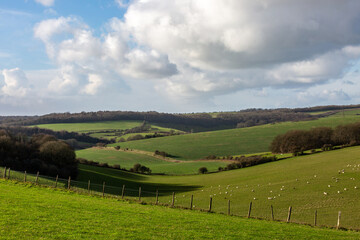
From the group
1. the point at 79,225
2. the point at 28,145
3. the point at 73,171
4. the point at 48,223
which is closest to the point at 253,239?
the point at 79,225

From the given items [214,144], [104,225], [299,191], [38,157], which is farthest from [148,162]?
[104,225]

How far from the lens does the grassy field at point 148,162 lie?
8800cm

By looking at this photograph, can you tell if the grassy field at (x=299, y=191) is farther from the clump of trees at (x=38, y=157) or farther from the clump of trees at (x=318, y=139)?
the clump of trees at (x=318, y=139)

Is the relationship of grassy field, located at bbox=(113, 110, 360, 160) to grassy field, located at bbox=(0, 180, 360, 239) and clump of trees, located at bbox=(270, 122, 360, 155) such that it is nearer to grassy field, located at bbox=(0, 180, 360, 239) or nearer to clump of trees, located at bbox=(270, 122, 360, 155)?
clump of trees, located at bbox=(270, 122, 360, 155)

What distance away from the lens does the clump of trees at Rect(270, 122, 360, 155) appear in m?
76.9

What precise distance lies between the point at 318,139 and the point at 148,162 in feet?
179

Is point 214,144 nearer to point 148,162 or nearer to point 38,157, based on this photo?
point 148,162

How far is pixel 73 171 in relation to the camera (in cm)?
6588

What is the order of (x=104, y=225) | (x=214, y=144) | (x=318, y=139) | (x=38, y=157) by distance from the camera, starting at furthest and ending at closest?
(x=214, y=144)
(x=318, y=139)
(x=38, y=157)
(x=104, y=225)

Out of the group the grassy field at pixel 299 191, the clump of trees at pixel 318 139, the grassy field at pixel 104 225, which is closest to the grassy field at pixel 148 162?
the clump of trees at pixel 318 139

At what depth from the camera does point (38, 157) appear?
6512 cm

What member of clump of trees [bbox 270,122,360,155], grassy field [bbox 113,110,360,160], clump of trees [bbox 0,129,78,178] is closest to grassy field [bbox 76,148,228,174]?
grassy field [bbox 113,110,360,160]

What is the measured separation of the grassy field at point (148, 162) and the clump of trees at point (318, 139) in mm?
17867

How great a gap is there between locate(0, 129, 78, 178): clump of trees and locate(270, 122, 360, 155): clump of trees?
174 ft
